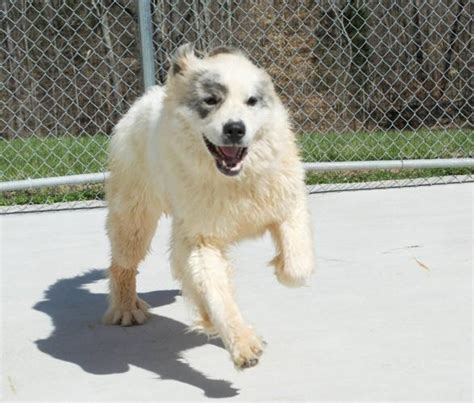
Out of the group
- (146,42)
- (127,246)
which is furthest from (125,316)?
(146,42)

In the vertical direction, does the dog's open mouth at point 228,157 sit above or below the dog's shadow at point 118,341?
above

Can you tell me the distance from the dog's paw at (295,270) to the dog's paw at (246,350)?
46 cm

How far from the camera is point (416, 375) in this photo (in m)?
3.42

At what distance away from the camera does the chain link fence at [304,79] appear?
25.0 feet

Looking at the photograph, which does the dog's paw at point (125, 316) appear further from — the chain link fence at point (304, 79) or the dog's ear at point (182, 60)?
the chain link fence at point (304, 79)

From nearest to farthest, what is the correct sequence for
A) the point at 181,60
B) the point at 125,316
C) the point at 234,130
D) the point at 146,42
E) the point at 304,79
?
1. the point at 234,130
2. the point at 181,60
3. the point at 125,316
4. the point at 146,42
5. the point at 304,79

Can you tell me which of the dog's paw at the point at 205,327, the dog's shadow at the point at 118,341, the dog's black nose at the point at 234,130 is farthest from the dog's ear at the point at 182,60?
the dog's shadow at the point at 118,341

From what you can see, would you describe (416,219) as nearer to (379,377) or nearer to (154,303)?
(154,303)

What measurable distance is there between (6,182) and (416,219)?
3069mm

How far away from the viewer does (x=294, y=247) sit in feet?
12.1

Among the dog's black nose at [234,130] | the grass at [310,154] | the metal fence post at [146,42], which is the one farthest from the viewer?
the grass at [310,154]

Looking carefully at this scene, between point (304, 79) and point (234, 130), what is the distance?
691cm

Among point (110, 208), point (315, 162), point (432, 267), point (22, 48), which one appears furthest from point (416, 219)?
point (22, 48)

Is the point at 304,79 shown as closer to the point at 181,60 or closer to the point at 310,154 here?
the point at 310,154
